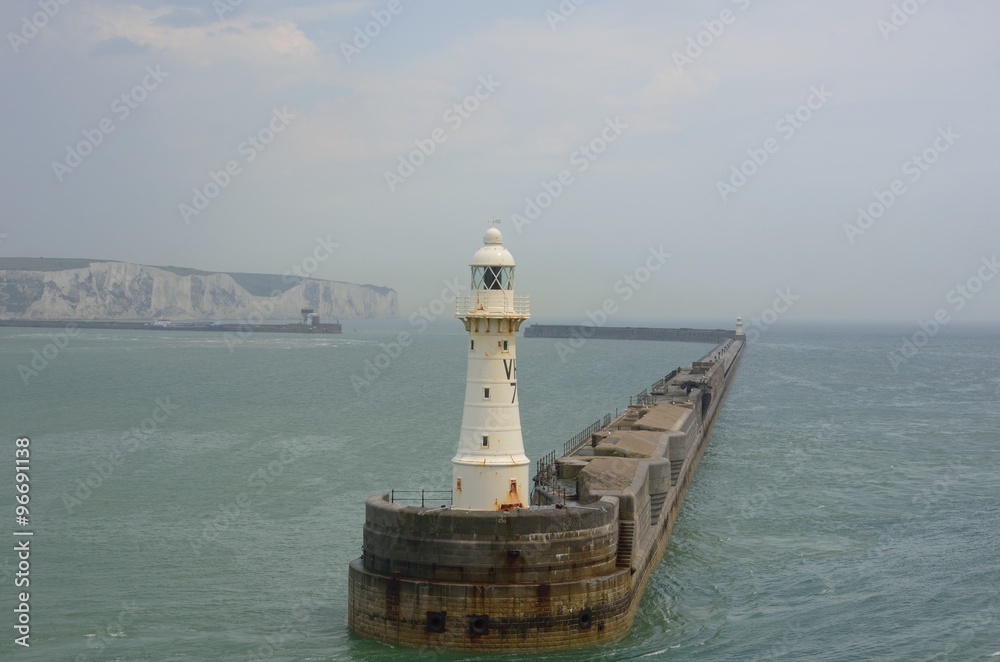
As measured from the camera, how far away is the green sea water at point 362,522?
80.9 ft

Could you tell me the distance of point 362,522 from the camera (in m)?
34.7

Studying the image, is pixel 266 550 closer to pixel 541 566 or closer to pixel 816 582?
pixel 541 566

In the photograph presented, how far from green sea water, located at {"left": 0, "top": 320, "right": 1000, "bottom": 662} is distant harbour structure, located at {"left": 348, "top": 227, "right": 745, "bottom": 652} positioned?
1.98 ft

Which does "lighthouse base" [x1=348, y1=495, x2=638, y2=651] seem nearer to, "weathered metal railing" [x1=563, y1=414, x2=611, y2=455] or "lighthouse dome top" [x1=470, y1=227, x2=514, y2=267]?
"lighthouse dome top" [x1=470, y1=227, x2=514, y2=267]

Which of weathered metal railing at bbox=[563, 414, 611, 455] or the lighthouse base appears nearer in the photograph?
the lighthouse base

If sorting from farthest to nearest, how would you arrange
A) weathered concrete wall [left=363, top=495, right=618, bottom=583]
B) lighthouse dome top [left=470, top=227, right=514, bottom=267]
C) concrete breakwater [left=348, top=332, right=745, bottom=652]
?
lighthouse dome top [left=470, top=227, right=514, bottom=267]
weathered concrete wall [left=363, top=495, right=618, bottom=583]
concrete breakwater [left=348, top=332, right=745, bottom=652]

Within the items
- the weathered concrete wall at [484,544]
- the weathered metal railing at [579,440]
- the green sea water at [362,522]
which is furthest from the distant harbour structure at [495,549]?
the weathered metal railing at [579,440]

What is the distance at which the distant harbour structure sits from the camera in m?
22.4

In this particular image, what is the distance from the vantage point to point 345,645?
23.3 meters

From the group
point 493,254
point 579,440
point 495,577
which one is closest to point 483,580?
point 495,577

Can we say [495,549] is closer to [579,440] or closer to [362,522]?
[362,522]

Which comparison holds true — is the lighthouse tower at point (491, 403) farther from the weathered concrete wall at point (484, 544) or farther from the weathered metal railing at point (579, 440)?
the weathered metal railing at point (579, 440)

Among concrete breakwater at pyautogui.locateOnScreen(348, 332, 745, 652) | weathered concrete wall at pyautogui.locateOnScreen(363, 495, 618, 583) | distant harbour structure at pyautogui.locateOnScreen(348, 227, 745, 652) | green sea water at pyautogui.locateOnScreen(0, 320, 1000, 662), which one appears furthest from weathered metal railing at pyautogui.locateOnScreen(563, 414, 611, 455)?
weathered concrete wall at pyautogui.locateOnScreen(363, 495, 618, 583)

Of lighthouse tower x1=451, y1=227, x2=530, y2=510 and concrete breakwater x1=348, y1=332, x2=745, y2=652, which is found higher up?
lighthouse tower x1=451, y1=227, x2=530, y2=510
